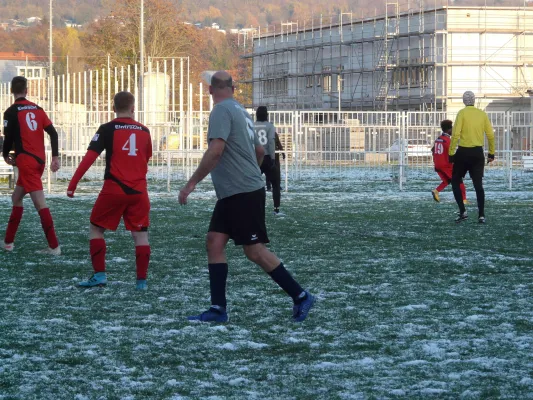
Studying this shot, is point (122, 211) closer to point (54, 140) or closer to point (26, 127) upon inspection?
point (54, 140)

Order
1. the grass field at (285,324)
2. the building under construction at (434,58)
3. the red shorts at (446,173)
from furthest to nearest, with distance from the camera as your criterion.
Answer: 1. the building under construction at (434,58)
2. the red shorts at (446,173)
3. the grass field at (285,324)

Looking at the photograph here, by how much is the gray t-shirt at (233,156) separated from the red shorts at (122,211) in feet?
5.85

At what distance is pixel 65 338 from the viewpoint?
274 inches

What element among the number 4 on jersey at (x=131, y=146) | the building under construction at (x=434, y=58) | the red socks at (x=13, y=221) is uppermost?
the building under construction at (x=434, y=58)

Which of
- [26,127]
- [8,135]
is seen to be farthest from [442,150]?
[8,135]

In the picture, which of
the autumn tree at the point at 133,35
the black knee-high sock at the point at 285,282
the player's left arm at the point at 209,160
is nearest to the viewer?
the player's left arm at the point at 209,160

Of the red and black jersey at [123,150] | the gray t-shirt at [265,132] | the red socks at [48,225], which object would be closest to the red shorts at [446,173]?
the gray t-shirt at [265,132]

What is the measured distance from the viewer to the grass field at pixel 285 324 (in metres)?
5.69

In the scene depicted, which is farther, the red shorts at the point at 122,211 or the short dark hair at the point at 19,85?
the short dark hair at the point at 19,85

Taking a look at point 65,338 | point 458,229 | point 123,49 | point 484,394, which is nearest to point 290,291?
point 65,338

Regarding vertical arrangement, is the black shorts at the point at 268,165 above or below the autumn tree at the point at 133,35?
below

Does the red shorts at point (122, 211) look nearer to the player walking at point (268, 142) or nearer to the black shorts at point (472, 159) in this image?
the black shorts at point (472, 159)

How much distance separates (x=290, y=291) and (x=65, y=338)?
160 centimetres

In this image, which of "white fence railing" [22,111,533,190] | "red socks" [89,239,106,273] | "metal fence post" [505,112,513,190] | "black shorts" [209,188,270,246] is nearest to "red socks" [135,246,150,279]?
"red socks" [89,239,106,273]
